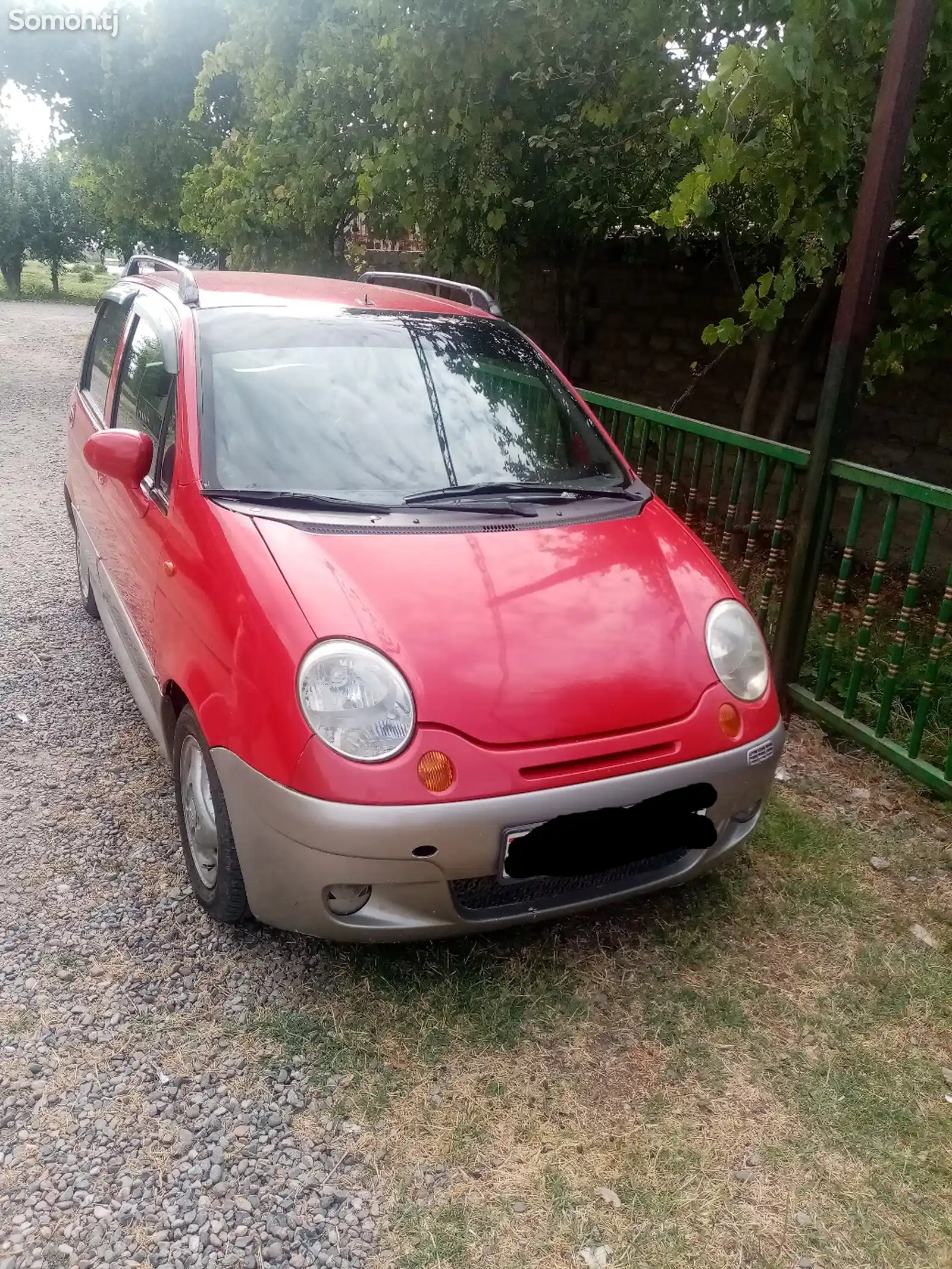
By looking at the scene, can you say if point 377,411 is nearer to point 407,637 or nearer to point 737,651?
point 407,637

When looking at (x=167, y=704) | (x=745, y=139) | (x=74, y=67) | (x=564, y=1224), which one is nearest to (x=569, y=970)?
(x=564, y=1224)

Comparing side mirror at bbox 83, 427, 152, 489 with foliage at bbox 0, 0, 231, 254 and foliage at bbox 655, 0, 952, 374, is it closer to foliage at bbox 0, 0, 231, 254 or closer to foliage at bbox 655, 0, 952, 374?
foliage at bbox 655, 0, 952, 374

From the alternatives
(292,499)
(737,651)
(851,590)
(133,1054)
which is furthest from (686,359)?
(133,1054)

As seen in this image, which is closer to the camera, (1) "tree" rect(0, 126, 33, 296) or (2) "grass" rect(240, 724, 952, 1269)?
(2) "grass" rect(240, 724, 952, 1269)

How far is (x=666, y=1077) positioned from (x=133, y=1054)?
52.6 inches

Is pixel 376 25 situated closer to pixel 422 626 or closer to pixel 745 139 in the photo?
pixel 745 139

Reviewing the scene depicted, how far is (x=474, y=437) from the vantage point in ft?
10.8

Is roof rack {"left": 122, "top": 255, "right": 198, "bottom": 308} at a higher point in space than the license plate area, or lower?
higher

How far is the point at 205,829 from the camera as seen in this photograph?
2.83 meters

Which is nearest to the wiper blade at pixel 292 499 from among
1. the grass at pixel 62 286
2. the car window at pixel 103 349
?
the car window at pixel 103 349

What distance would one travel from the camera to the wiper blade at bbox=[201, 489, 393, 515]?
284 centimetres

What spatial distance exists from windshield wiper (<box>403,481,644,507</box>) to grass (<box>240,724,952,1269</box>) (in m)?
1.31

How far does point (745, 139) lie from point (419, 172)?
2.98 metres

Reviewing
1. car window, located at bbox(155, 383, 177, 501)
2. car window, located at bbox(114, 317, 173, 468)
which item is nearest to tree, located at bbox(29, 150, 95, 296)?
car window, located at bbox(114, 317, 173, 468)
